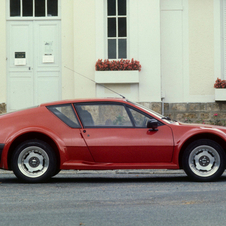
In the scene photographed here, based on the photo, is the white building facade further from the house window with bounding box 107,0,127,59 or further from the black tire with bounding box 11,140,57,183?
the black tire with bounding box 11,140,57,183

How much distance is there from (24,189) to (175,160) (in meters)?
2.25

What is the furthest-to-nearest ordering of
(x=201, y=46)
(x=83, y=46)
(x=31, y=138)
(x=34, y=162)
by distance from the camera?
1. (x=201, y=46)
2. (x=83, y=46)
3. (x=31, y=138)
4. (x=34, y=162)

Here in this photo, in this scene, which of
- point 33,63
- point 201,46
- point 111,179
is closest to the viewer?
point 111,179

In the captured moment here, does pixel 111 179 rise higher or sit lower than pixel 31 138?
lower

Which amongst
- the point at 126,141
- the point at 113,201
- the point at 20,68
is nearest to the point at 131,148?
the point at 126,141

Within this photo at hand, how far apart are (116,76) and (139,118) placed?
6.29m

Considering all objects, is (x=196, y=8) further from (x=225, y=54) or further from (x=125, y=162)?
(x=125, y=162)

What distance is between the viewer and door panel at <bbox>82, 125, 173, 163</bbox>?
24.5 feet

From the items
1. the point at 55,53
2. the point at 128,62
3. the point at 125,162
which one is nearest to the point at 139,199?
the point at 125,162

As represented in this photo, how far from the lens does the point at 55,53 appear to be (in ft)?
47.7

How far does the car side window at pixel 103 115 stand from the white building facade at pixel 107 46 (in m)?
6.29

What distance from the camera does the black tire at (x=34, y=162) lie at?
24.3 ft

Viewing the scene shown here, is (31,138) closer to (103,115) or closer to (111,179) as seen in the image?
(103,115)

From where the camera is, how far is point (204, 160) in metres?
7.46
